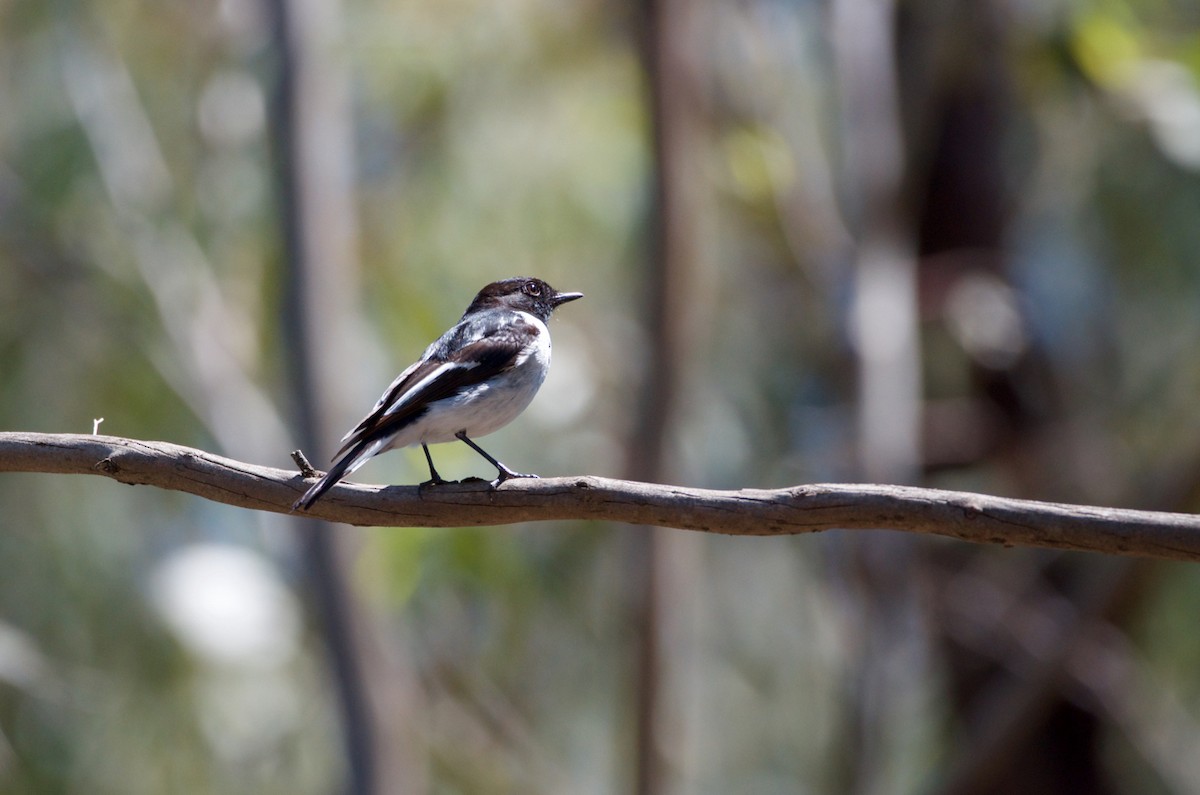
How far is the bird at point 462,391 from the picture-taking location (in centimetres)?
359

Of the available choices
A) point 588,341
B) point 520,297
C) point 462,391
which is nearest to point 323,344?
point 520,297

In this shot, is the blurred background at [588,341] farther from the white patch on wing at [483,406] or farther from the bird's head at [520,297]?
the white patch on wing at [483,406]

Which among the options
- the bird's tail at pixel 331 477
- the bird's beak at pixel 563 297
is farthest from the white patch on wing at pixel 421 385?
the bird's beak at pixel 563 297

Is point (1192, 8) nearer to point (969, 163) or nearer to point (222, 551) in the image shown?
point (969, 163)

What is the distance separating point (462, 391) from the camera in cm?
384

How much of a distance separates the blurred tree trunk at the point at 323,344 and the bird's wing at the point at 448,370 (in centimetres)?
223

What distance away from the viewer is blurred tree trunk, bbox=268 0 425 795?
6254 mm

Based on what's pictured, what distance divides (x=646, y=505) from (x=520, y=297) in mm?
1936

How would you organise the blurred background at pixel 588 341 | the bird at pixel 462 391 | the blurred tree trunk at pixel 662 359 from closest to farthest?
the bird at pixel 462 391, the blurred tree trunk at pixel 662 359, the blurred background at pixel 588 341

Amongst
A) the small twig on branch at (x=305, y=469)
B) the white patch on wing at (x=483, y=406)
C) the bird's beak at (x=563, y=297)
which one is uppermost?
the bird's beak at (x=563, y=297)

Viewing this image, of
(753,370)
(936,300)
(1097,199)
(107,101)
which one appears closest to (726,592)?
(753,370)

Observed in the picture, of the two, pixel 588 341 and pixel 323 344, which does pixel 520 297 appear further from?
pixel 588 341

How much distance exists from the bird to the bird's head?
0.34 metres

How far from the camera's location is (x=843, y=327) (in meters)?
7.34
